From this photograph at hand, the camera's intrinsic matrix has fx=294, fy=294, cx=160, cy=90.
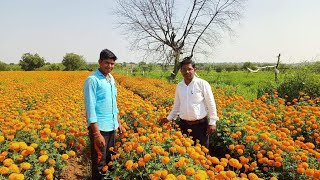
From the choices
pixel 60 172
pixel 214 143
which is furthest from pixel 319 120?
pixel 60 172

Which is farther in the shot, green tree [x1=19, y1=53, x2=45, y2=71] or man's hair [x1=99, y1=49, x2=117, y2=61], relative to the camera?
green tree [x1=19, y1=53, x2=45, y2=71]

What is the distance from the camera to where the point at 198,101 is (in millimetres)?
4039

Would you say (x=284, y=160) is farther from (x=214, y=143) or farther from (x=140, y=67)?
(x=140, y=67)

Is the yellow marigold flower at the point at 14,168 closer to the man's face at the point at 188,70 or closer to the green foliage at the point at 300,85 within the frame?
the man's face at the point at 188,70

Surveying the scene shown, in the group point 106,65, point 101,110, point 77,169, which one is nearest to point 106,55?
point 106,65

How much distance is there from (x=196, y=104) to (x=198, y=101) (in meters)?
0.05

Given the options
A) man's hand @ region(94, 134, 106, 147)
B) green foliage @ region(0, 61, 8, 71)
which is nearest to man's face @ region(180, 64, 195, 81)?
man's hand @ region(94, 134, 106, 147)

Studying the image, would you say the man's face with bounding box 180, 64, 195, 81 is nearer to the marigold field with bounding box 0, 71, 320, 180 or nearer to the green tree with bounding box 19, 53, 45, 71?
the marigold field with bounding box 0, 71, 320, 180

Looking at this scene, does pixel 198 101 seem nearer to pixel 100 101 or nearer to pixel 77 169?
pixel 100 101

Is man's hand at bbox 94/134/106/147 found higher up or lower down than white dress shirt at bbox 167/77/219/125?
lower down

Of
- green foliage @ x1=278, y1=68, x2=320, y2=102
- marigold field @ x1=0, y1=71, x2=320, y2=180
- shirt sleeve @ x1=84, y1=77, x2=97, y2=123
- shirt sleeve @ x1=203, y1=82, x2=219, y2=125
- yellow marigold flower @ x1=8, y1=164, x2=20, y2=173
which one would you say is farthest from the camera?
green foliage @ x1=278, y1=68, x2=320, y2=102

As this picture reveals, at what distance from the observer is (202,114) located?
13.4 ft

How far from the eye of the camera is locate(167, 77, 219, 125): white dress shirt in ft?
13.2

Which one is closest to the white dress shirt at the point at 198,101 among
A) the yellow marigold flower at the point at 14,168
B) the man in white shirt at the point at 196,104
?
the man in white shirt at the point at 196,104
